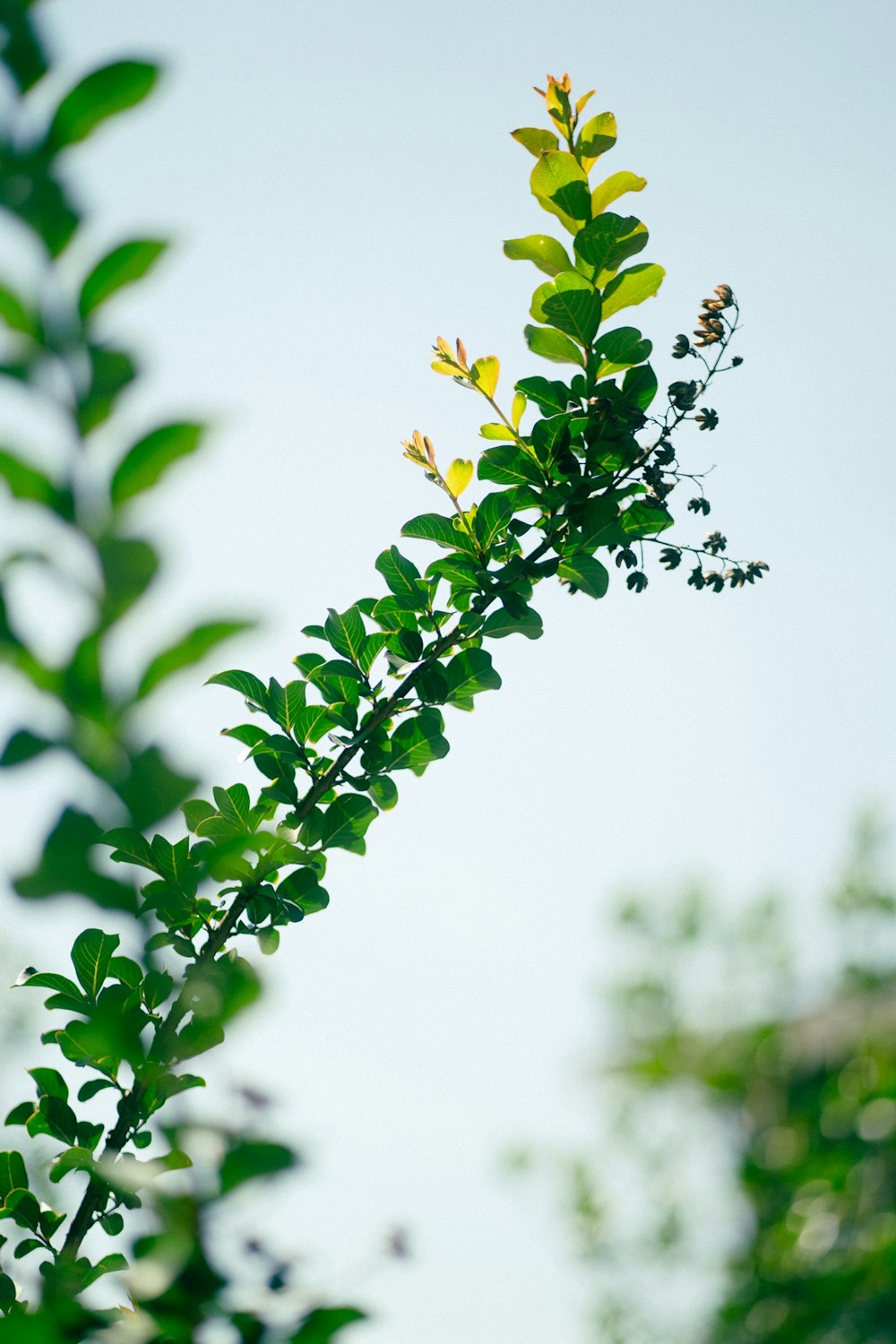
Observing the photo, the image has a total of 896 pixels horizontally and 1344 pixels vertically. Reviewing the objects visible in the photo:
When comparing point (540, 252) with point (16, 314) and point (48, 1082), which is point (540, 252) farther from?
point (48, 1082)

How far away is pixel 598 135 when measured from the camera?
3.42 feet

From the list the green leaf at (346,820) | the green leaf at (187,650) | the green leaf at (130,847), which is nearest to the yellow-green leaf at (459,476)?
the green leaf at (346,820)

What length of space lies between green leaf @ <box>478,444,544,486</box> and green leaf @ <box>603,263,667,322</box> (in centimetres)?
18

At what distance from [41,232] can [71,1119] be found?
754mm

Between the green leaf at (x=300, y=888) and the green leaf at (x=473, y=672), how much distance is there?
0.25 m

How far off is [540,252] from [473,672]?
46 centimetres

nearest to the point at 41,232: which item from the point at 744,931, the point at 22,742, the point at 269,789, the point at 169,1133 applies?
the point at 22,742

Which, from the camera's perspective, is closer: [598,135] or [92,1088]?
[92,1088]

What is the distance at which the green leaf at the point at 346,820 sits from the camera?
94 centimetres

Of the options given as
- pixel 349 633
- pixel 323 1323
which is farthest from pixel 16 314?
pixel 349 633

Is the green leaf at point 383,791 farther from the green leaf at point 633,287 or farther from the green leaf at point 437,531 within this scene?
the green leaf at point 633,287

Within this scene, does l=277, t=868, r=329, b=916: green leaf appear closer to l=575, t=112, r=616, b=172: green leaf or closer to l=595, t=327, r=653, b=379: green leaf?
l=595, t=327, r=653, b=379: green leaf

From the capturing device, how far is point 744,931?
24.1 feet

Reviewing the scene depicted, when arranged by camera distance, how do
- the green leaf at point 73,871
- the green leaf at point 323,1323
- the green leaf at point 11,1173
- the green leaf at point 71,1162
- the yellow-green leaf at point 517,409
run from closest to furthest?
the green leaf at point 73,871 < the green leaf at point 323,1323 < the green leaf at point 71,1162 < the green leaf at point 11,1173 < the yellow-green leaf at point 517,409
